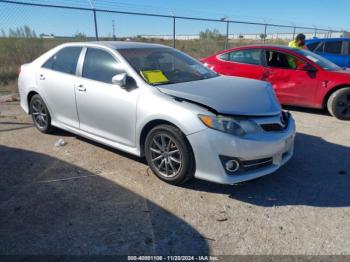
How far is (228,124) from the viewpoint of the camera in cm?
327

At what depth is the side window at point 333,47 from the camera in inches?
398

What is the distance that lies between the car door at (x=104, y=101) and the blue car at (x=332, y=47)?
8.09 meters

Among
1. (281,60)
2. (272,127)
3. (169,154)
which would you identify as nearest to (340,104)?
(281,60)

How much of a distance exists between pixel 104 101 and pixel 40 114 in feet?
6.04

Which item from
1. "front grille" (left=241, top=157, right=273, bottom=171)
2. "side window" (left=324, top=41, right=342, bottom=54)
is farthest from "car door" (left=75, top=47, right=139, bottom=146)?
"side window" (left=324, top=41, right=342, bottom=54)

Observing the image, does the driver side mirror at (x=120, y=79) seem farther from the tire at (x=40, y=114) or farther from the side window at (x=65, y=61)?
the tire at (x=40, y=114)

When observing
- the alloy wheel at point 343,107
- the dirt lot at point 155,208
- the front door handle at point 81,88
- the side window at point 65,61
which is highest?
the side window at point 65,61

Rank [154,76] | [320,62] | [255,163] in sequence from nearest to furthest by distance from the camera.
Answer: [255,163] < [154,76] < [320,62]

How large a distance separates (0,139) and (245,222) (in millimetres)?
4224

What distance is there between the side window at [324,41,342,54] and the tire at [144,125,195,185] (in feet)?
28.0

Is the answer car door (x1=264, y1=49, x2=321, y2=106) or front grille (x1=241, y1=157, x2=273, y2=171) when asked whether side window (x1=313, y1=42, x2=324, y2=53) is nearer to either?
car door (x1=264, y1=49, x2=321, y2=106)

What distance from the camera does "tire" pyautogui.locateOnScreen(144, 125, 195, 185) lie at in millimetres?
3414

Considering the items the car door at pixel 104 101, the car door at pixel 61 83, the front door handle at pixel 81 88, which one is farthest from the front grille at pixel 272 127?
the car door at pixel 61 83

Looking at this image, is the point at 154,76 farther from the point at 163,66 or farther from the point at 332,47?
the point at 332,47
